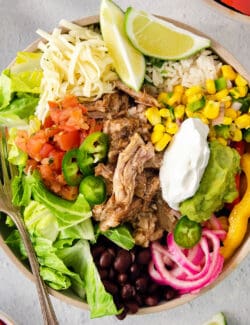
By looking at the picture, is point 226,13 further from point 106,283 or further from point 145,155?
point 106,283

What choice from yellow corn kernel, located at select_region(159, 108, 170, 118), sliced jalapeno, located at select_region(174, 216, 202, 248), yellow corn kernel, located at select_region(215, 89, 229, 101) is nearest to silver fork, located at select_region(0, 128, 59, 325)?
sliced jalapeno, located at select_region(174, 216, 202, 248)

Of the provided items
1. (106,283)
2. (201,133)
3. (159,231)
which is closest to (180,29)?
(201,133)

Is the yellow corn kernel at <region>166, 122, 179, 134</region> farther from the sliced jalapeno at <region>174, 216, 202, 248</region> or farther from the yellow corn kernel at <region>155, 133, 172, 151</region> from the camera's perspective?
the sliced jalapeno at <region>174, 216, 202, 248</region>

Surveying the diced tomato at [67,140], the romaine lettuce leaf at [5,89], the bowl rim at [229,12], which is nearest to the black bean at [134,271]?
the diced tomato at [67,140]

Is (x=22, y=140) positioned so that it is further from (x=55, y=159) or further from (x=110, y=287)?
(x=110, y=287)

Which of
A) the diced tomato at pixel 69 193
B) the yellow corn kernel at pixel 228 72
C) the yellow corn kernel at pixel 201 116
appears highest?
the yellow corn kernel at pixel 228 72

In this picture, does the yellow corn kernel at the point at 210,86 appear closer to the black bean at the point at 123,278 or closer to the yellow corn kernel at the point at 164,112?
the yellow corn kernel at the point at 164,112

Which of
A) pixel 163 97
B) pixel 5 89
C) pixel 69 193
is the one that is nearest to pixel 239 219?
pixel 163 97
